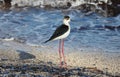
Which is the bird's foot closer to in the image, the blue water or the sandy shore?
the sandy shore

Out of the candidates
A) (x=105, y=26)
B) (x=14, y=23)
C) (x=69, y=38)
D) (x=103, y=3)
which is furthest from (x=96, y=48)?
(x=103, y=3)

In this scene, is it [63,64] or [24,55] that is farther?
[24,55]

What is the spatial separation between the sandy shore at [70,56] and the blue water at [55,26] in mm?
593

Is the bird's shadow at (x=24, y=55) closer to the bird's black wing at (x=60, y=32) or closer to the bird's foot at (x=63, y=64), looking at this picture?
the bird's foot at (x=63, y=64)

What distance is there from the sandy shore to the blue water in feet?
1.94

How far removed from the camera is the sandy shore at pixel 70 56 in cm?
1079

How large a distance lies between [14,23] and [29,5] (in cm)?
477

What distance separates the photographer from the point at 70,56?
11695 millimetres

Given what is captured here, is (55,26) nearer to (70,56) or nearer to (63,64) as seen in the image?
(70,56)

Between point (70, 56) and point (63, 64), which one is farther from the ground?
point (63, 64)

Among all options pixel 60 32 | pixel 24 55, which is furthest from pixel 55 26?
pixel 60 32

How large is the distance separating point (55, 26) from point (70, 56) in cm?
429

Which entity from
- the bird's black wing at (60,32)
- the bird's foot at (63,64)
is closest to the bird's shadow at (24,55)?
the bird's foot at (63,64)

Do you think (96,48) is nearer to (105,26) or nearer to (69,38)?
(69,38)
